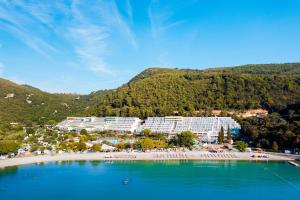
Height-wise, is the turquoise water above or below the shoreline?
below

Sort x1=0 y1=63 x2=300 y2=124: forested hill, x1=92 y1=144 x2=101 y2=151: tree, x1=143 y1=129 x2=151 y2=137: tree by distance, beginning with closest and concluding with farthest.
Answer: x1=92 y1=144 x2=101 y2=151: tree → x1=143 y1=129 x2=151 y2=137: tree → x1=0 y1=63 x2=300 y2=124: forested hill

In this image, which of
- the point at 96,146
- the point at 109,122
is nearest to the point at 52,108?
the point at 109,122

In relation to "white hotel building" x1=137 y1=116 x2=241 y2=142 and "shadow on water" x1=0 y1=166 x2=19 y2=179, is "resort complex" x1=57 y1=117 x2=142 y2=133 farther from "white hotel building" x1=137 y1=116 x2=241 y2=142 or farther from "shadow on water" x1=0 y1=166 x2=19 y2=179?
"shadow on water" x1=0 y1=166 x2=19 y2=179

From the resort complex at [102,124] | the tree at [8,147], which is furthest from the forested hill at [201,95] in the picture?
the tree at [8,147]

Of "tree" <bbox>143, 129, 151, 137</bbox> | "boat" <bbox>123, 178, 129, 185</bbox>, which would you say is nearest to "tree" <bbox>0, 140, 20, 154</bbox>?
"boat" <bbox>123, 178, 129, 185</bbox>

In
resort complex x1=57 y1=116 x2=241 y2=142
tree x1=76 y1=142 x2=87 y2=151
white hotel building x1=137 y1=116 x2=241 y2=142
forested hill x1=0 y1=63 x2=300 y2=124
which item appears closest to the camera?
tree x1=76 y1=142 x2=87 y2=151

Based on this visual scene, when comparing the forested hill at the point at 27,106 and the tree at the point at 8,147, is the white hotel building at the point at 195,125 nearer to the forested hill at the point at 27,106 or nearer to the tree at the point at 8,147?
the tree at the point at 8,147
